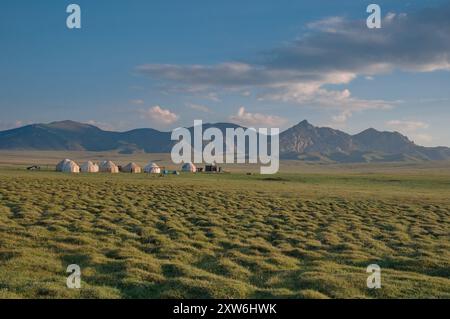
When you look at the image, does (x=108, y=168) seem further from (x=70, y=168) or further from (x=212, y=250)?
(x=212, y=250)

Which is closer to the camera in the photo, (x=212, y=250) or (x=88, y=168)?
(x=212, y=250)

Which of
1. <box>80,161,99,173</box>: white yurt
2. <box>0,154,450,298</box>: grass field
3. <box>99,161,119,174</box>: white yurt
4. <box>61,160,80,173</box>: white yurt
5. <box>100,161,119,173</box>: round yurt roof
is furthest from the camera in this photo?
<box>100,161,119,173</box>: round yurt roof

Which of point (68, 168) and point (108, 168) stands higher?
point (68, 168)

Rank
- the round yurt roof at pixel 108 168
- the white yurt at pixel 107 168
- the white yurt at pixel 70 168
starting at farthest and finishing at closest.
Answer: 1. the round yurt roof at pixel 108 168
2. the white yurt at pixel 107 168
3. the white yurt at pixel 70 168

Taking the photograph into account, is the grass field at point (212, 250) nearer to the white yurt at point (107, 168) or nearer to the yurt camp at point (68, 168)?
the yurt camp at point (68, 168)

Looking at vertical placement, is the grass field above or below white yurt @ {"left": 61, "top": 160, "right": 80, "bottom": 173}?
below

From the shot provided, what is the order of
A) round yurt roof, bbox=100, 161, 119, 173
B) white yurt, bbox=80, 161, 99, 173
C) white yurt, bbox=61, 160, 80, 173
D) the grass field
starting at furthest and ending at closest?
round yurt roof, bbox=100, 161, 119, 173, white yurt, bbox=80, 161, 99, 173, white yurt, bbox=61, 160, 80, 173, the grass field

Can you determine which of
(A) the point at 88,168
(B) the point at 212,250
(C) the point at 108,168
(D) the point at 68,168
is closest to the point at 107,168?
(C) the point at 108,168

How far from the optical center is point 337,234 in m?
23.0

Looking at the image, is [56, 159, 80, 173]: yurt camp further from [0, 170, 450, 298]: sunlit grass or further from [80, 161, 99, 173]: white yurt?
[0, 170, 450, 298]: sunlit grass

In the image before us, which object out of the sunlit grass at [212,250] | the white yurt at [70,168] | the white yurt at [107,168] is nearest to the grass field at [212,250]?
the sunlit grass at [212,250]

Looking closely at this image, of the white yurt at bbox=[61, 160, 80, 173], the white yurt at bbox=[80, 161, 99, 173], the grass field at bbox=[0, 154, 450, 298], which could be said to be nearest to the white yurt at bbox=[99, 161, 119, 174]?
the white yurt at bbox=[80, 161, 99, 173]

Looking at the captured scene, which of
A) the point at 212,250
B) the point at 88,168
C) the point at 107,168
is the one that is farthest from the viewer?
the point at 107,168
